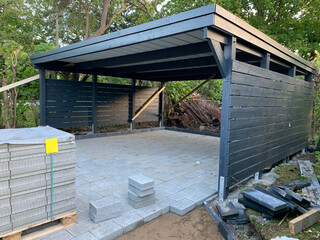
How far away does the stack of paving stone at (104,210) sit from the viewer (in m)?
2.29

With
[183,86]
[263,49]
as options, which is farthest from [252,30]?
[183,86]

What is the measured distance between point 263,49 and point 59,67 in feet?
17.9

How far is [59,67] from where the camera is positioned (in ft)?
21.2

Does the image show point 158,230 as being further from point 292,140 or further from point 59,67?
point 59,67

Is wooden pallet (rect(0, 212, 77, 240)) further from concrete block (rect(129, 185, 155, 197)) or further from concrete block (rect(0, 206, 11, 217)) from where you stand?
concrete block (rect(129, 185, 155, 197))

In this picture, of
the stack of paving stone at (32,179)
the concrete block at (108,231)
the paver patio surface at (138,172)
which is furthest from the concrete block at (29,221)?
the concrete block at (108,231)

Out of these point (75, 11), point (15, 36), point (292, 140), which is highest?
point (75, 11)

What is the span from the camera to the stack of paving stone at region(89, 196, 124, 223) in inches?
90.2

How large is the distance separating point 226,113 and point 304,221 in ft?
4.54

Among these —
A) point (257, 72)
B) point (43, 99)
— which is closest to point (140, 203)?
point (257, 72)

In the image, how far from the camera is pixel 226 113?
284 centimetres

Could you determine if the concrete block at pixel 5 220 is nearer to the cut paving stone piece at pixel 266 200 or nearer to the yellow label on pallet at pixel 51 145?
the yellow label on pallet at pixel 51 145

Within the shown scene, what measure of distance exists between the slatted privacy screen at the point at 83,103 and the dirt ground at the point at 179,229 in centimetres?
517

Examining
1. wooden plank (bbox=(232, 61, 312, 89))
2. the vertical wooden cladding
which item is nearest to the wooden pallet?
the vertical wooden cladding
